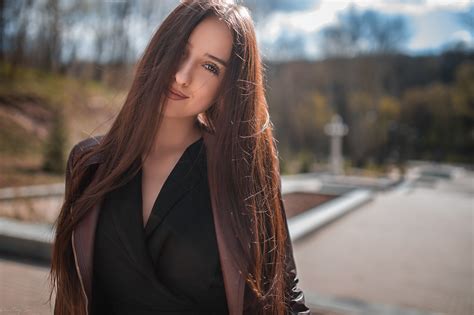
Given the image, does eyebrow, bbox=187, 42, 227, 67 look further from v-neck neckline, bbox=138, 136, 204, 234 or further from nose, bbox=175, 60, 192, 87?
v-neck neckline, bbox=138, 136, 204, 234

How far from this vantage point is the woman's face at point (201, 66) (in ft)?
3.86

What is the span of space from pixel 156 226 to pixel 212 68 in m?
0.44

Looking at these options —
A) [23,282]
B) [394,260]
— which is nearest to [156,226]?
[23,282]

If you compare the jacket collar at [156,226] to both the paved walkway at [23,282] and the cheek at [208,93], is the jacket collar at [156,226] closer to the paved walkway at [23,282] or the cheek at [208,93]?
the cheek at [208,93]

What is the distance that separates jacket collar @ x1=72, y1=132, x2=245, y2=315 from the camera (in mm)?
1101

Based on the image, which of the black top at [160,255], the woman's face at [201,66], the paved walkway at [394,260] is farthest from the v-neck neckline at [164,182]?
the paved walkway at [394,260]

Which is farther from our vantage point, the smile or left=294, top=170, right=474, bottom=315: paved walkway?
left=294, top=170, right=474, bottom=315: paved walkway

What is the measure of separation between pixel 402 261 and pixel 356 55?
43.1m

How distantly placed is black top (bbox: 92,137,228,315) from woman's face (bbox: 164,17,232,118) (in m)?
0.21

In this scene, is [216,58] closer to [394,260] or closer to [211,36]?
[211,36]

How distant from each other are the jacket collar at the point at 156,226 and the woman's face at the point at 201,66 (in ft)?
0.82

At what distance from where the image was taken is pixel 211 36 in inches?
46.7

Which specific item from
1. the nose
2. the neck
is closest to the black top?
the neck

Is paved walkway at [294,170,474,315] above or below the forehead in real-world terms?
below
